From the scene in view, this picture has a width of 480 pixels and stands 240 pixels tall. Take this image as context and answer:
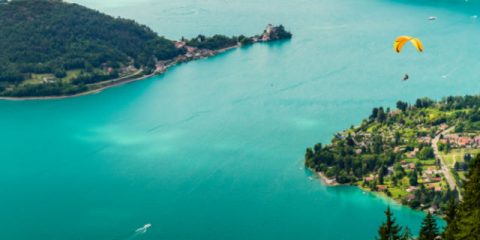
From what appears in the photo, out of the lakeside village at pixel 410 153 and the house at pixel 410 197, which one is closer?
the house at pixel 410 197

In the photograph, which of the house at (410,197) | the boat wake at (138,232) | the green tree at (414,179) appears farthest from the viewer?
the green tree at (414,179)

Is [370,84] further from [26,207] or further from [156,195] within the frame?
[26,207]

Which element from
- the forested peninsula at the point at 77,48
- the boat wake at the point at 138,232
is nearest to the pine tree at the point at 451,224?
the boat wake at the point at 138,232

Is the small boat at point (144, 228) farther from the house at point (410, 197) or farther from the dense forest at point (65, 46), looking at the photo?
the dense forest at point (65, 46)

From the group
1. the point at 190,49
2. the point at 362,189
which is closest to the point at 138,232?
the point at 362,189

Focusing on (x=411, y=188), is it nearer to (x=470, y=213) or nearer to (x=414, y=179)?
(x=414, y=179)

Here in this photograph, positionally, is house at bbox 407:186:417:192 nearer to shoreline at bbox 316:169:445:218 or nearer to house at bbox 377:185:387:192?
shoreline at bbox 316:169:445:218
